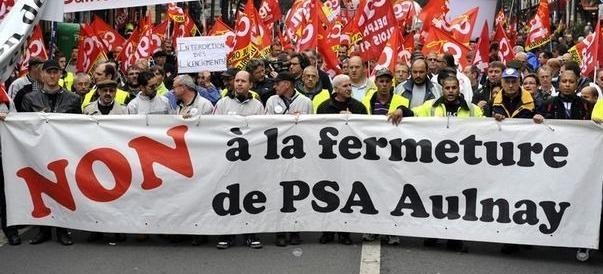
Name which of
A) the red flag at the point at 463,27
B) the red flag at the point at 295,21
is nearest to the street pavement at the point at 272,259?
the red flag at the point at 463,27

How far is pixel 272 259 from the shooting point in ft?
22.5

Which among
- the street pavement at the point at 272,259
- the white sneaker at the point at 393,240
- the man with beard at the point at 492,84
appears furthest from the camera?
the man with beard at the point at 492,84

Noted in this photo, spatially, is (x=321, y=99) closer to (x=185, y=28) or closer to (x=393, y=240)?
(x=393, y=240)

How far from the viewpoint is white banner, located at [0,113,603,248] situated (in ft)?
23.4

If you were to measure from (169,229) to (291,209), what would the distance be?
1040 millimetres

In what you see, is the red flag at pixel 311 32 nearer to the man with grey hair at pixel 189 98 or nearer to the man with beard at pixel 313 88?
the man with beard at pixel 313 88

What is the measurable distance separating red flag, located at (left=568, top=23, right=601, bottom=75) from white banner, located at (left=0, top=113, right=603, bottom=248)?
390 centimetres

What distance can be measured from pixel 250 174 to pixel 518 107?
7.92ft

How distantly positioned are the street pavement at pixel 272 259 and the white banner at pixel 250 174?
0.17 meters

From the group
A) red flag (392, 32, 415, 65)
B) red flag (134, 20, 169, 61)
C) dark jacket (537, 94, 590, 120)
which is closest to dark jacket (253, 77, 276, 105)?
red flag (392, 32, 415, 65)

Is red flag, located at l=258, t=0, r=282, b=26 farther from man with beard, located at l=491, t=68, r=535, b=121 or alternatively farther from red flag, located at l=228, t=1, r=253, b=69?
man with beard, located at l=491, t=68, r=535, b=121

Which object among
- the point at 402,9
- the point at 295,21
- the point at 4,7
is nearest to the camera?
the point at 4,7

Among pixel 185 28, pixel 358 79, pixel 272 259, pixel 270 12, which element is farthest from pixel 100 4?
pixel 270 12

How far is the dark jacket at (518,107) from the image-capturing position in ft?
24.6
